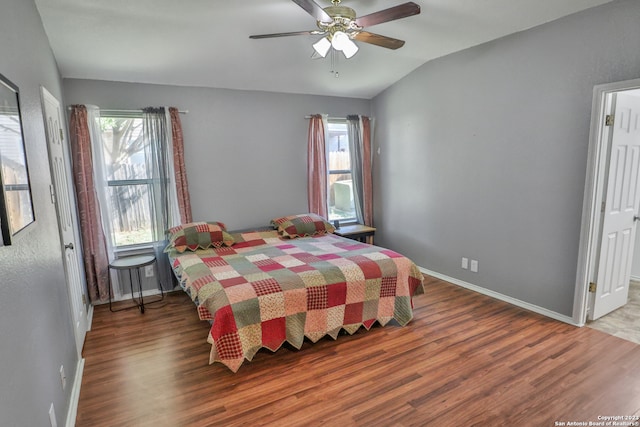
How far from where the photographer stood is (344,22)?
2.32 metres

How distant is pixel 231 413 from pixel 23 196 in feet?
5.11

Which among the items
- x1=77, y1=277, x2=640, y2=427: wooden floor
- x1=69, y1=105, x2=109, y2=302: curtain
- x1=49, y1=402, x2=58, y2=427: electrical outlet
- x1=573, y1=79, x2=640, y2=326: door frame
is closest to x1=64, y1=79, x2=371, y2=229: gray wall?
x1=69, y1=105, x2=109, y2=302: curtain

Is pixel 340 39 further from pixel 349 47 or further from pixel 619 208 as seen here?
pixel 619 208

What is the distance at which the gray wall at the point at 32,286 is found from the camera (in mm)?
1189

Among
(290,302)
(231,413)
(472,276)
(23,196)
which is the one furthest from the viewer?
(472,276)

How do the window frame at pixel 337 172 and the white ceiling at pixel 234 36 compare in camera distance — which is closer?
the white ceiling at pixel 234 36

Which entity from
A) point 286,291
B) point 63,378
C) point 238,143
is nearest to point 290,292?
point 286,291

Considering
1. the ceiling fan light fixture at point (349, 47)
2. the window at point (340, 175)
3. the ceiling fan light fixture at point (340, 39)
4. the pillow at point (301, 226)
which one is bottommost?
the pillow at point (301, 226)

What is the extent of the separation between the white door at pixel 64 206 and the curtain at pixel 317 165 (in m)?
2.69

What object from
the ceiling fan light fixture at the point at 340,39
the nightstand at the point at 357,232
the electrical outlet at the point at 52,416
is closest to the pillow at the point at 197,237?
the nightstand at the point at 357,232

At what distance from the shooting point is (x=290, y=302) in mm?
2594

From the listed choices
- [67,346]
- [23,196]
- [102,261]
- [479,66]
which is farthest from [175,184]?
[479,66]

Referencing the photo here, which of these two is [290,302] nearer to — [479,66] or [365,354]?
[365,354]

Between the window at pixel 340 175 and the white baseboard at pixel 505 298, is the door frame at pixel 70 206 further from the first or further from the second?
the white baseboard at pixel 505 298
